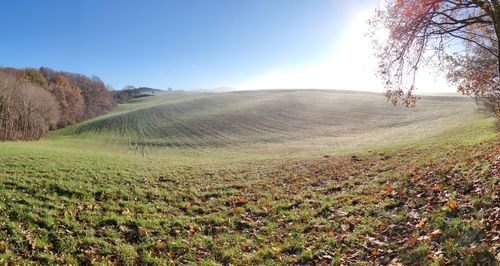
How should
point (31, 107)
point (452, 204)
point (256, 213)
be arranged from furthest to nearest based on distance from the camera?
1. point (31, 107)
2. point (256, 213)
3. point (452, 204)

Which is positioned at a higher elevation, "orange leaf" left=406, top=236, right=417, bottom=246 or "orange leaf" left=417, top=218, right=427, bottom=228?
"orange leaf" left=417, top=218, right=427, bottom=228

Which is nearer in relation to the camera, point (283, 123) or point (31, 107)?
point (31, 107)

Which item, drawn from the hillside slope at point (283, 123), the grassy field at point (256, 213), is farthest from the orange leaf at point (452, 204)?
the hillside slope at point (283, 123)

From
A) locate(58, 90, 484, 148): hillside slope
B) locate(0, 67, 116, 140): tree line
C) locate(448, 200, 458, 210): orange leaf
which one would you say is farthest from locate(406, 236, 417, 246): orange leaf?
locate(0, 67, 116, 140): tree line

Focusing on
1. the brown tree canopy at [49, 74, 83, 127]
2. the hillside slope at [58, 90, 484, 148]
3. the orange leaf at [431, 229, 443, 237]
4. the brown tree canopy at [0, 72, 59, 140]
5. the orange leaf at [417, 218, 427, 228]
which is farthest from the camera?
the brown tree canopy at [49, 74, 83, 127]

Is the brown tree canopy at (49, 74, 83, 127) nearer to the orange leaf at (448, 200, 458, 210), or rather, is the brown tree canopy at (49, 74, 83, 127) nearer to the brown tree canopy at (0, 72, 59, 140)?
the brown tree canopy at (0, 72, 59, 140)

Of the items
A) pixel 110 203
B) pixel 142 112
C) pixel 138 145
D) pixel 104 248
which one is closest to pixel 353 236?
pixel 104 248

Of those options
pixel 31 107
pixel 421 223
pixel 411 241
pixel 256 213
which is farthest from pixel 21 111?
pixel 411 241

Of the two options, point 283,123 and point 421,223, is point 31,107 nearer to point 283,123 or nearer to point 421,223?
point 283,123

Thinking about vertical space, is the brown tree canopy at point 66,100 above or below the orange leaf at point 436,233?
above

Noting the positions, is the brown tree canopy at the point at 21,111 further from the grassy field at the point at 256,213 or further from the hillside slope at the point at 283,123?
the grassy field at the point at 256,213

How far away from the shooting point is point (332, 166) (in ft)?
68.0

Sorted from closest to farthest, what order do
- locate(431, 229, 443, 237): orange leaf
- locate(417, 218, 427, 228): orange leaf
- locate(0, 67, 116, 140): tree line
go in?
1. locate(431, 229, 443, 237): orange leaf
2. locate(417, 218, 427, 228): orange leaf
3. locate(0, 67, 116, 140): tree line

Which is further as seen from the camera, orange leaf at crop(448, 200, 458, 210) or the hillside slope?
the hillside slope
